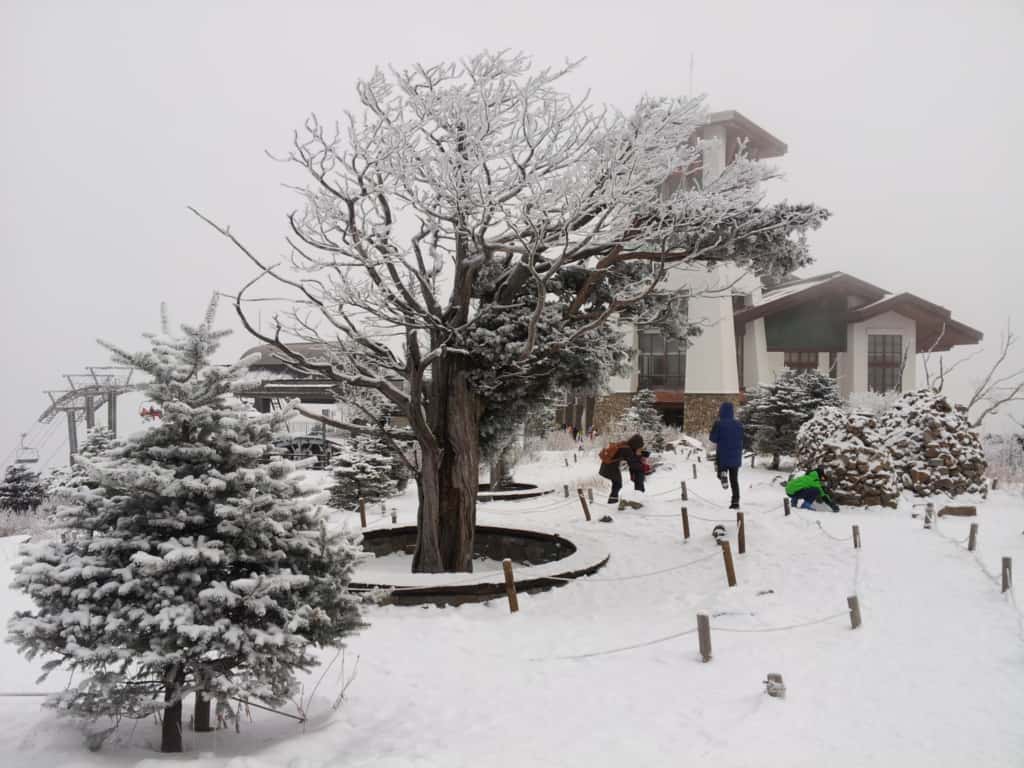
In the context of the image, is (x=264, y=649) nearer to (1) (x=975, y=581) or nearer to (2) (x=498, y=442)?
(2) (x=498, y=442)

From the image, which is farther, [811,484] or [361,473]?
[361,473]

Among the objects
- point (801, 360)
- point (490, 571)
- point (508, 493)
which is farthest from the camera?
point (801, 360)

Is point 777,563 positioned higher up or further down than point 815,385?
further down

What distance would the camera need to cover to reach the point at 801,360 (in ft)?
111

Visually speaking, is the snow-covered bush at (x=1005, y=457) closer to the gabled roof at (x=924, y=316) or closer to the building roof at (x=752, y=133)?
the gabled roof at (x=924, y=316)

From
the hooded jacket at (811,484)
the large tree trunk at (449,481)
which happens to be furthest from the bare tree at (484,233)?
the hooded jacket at (811,484)

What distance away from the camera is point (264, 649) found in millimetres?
4559

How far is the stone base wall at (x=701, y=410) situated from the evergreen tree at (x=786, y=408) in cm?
744

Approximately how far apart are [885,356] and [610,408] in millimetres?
12045

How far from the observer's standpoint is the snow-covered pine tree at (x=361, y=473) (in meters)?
18.0

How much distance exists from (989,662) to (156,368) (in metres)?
6.93

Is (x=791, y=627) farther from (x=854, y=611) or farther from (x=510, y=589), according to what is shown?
(x=510, y=589)

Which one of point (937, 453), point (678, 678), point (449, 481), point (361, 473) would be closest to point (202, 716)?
point (678, 678)

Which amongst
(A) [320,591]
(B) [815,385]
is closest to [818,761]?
(A) [320,591]
